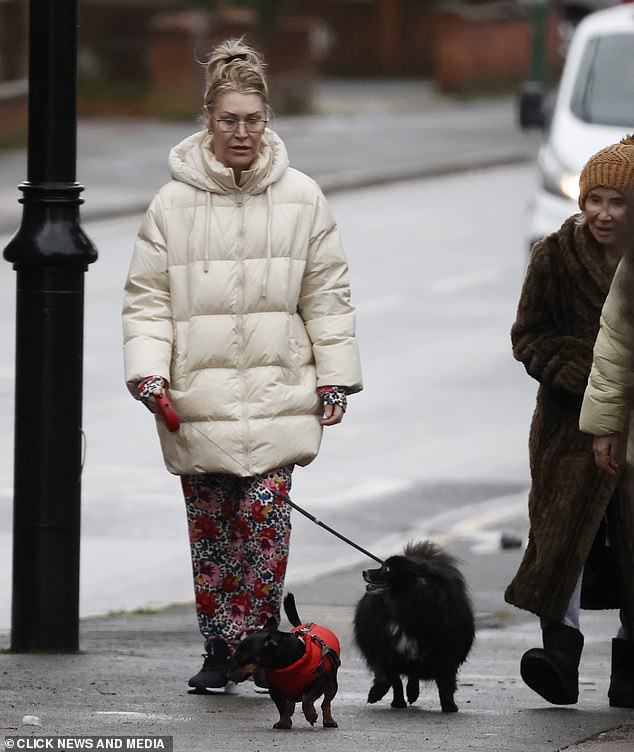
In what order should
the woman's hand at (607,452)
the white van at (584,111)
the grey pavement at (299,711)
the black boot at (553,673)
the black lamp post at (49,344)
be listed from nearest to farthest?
the grey pavement at (299,711)
the woman's hand at (607,452)
the black boot at (553,673)
the black lamp post at (49,344)
the white van at (584,111)

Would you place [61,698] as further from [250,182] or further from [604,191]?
[604,191]

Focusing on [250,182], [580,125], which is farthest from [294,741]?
[580,125]

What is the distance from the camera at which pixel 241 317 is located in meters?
5.87

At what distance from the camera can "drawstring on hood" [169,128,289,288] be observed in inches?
231

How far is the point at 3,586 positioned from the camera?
841 cm

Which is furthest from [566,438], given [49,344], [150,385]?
[49,344]

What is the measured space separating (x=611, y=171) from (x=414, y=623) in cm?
134

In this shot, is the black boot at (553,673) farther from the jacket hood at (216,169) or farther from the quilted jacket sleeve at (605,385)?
the jacket hood at (216,169)

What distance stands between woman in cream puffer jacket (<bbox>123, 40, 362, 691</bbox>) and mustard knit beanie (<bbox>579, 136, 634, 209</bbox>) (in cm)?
79

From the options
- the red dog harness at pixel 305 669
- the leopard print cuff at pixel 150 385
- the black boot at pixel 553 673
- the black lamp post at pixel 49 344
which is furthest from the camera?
the black lamp post at pixel 49 344

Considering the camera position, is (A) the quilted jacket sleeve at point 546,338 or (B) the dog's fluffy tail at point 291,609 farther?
(A) the quilted jacket sleeve at point 546,338

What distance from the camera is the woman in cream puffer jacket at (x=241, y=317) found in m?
5.85

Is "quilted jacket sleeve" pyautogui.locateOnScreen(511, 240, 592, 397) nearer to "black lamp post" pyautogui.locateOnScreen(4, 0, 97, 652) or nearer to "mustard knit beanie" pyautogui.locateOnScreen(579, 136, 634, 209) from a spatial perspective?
"mustard knit beanie" pyautogui.locateOnScreen(579, 136, 634, 209)

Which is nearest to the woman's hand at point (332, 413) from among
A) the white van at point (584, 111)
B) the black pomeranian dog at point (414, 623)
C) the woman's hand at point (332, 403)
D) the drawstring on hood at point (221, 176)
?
the woman's hand at point (332, 403)
